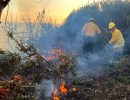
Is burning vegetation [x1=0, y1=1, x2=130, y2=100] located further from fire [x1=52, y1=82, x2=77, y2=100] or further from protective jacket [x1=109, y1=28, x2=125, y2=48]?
protective jacket [x1=109, y1=28, x2=125, y2=48]

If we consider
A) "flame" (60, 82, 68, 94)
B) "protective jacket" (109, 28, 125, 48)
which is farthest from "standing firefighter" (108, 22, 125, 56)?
"flame" (60, 82, 68, 94)

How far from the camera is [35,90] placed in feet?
30.2

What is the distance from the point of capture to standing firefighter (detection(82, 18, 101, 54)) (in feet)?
52.3

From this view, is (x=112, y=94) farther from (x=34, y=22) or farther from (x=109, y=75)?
(x=34, y=22)

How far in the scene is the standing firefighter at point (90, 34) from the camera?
16.0 m

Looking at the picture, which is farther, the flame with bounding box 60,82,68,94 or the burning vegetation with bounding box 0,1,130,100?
the flame with bounding box 60,82,68,94

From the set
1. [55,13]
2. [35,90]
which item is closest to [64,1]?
[55,13]

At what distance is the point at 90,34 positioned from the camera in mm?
16141

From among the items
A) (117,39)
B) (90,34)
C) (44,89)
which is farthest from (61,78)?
(90,34)

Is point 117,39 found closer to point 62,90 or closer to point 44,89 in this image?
point 62,90

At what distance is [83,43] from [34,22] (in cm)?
575

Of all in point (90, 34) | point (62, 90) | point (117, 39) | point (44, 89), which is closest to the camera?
point (44, 89)

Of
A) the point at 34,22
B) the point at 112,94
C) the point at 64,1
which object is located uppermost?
the point at 64,1

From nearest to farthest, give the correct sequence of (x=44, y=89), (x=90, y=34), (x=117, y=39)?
1. (x=44, y=89)
2. (x=117, y=39)
3. (x=90, y=34)
